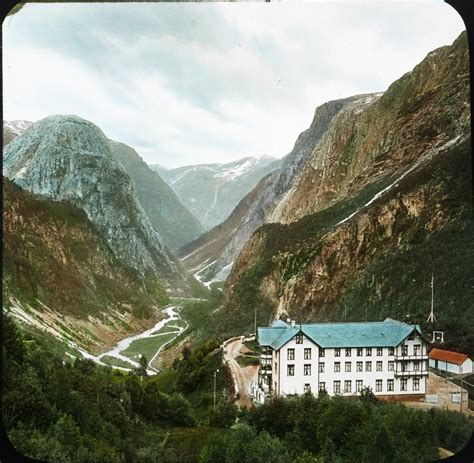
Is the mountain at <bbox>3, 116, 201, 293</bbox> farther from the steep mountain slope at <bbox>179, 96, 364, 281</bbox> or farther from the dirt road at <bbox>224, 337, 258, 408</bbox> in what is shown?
the dirt road at <bbox>224, 337, 258, 408</bbox>

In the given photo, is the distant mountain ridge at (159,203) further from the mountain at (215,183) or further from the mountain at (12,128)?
the mountain at (12,128)

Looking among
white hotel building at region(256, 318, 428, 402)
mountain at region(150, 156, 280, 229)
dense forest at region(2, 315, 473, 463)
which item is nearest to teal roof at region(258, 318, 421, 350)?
white hotel building at region(256, 318, 428, 402)

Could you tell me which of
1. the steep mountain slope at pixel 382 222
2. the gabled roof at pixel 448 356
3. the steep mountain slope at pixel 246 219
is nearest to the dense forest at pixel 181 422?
the gabled roof at pixel 448 356

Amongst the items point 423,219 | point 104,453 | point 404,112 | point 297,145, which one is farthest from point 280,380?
point 404,112

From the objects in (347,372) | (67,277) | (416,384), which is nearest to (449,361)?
(416,384)

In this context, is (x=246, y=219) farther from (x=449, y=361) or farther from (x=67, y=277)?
(x=449, y=361)

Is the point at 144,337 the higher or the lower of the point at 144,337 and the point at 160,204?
the lower
